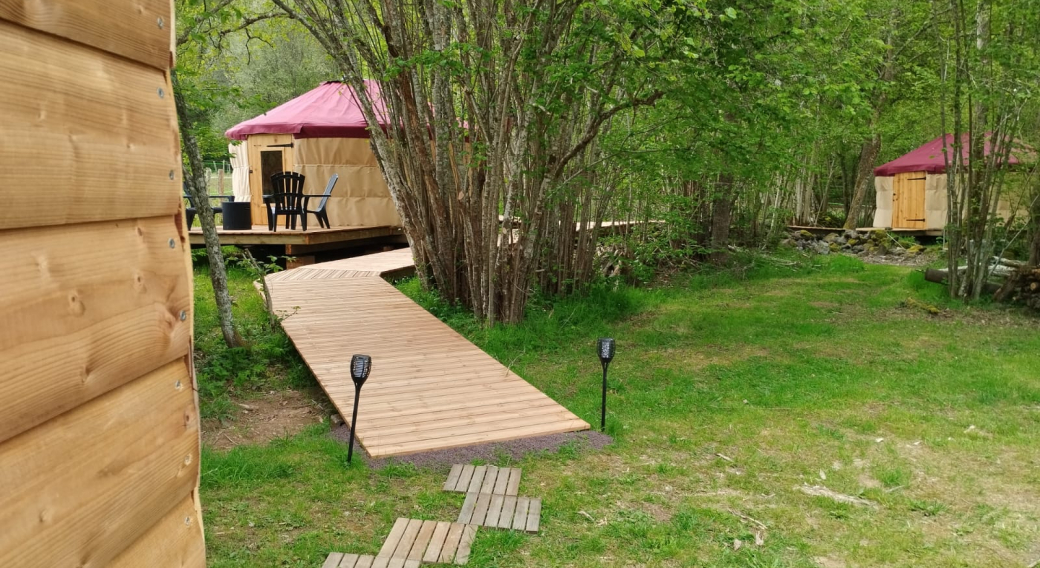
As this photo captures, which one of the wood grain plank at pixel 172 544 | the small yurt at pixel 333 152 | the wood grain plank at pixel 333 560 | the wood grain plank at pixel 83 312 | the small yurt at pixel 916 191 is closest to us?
the wood grain plank at pixel 83 312

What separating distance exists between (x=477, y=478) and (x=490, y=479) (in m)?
0.07

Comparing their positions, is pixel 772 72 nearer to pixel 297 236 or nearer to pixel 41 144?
pixel 41 144

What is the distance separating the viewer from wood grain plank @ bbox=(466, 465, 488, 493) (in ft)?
12.8

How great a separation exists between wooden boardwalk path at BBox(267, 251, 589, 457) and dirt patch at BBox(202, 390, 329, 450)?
27cm

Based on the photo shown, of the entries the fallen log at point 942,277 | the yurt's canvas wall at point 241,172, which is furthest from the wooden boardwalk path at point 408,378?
the yurt's canvas wall at point 241,172

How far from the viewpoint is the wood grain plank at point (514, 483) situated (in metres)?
3.88

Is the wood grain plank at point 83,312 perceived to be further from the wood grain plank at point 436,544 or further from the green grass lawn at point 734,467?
the green grass lawn at point 734,467

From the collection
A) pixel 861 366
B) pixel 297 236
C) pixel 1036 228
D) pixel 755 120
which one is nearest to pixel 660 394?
pixel 861 366

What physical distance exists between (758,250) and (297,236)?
7.68 m

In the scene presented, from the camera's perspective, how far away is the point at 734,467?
438 cm

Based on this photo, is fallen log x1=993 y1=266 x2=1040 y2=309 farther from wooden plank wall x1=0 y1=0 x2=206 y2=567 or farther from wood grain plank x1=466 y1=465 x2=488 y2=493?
wooden plank wall x1=0 y1=0 x2=206 y2=567

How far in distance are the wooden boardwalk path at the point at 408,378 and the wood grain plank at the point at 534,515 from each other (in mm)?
791

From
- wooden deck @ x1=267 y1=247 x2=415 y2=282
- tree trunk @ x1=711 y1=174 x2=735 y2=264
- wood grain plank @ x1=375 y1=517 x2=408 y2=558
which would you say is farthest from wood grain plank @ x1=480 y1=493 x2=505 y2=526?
tree trunk @ x1=711 y1=174 x2=735 y2=264

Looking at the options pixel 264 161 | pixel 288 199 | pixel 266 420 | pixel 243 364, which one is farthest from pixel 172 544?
pixel 264 161
